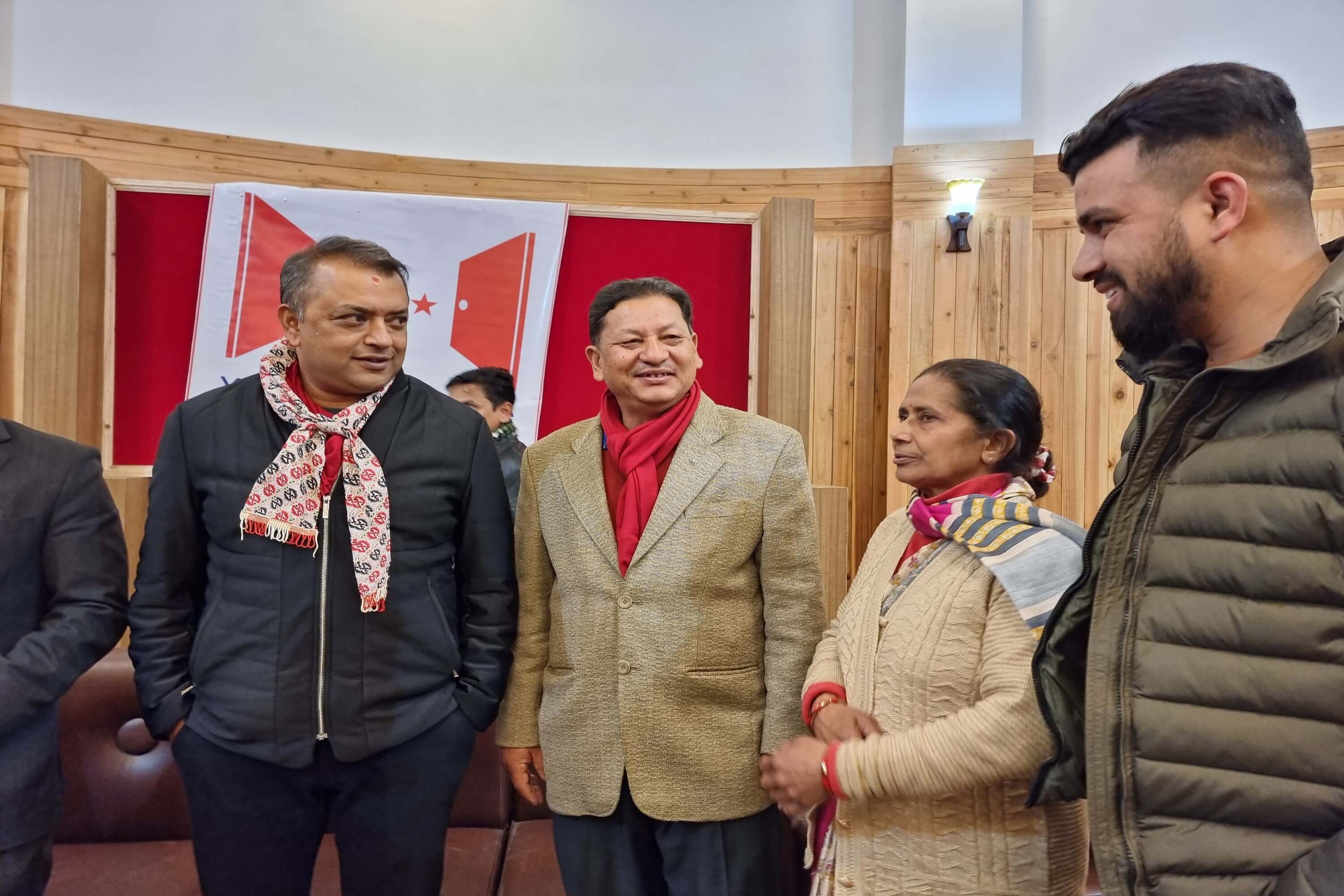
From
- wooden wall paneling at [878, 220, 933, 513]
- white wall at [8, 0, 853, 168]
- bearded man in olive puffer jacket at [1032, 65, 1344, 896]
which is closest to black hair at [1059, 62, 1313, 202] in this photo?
bearded man in olive puffer jacket at [1032, 65, 1344, 896]

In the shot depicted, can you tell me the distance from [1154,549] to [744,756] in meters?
0.78

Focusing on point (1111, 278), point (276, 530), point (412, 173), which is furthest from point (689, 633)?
point (412, 173)

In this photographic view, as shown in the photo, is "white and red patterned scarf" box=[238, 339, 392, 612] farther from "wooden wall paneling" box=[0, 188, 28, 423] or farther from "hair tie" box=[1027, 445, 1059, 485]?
"wooden wall paneling" box=[0, 188, 28, 423]

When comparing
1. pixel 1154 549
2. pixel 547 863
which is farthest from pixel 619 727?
pixel 1154 549

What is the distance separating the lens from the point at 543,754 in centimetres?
147

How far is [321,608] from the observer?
1.38m

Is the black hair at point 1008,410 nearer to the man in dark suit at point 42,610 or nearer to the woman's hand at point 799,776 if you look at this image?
the woman's hand at point 799,776

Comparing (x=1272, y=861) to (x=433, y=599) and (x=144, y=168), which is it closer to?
(x=433, y=599)

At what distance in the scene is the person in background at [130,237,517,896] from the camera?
4.46 ft

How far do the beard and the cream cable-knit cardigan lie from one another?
1.34 feet

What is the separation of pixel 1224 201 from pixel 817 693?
2.80 feet

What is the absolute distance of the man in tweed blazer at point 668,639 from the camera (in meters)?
1.38

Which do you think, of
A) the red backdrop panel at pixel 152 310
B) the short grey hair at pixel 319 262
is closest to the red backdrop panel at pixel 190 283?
the red backdrop panel at pixel 152 310

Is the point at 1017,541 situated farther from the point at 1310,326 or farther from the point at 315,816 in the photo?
the point at 315,816
